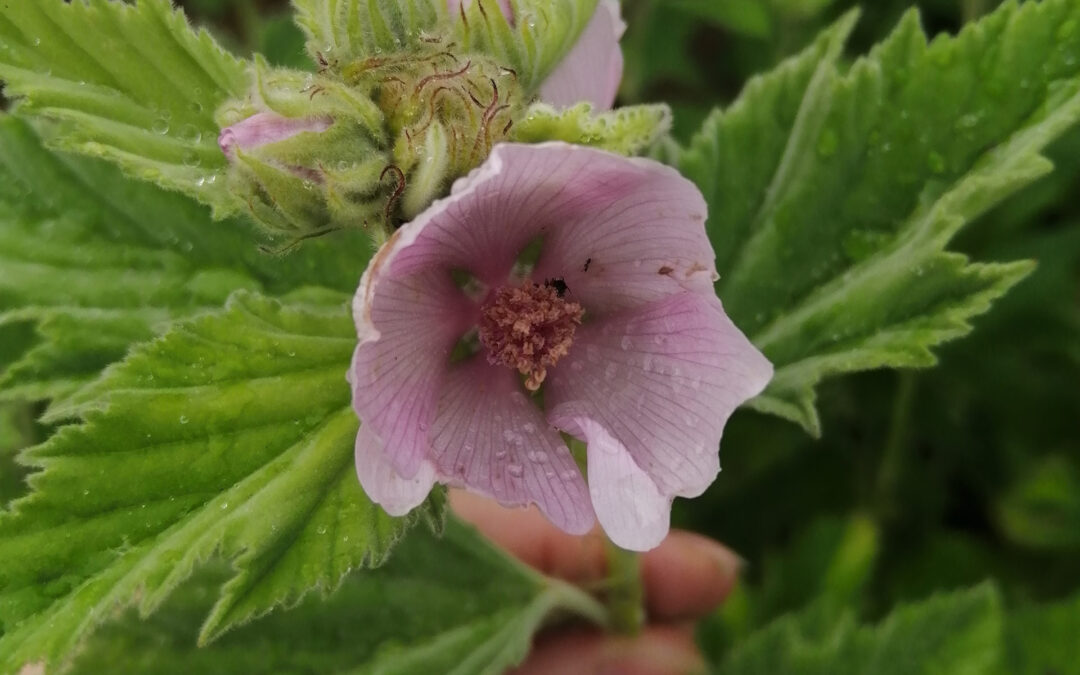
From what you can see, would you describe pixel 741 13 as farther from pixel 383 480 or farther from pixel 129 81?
pixel 383 480

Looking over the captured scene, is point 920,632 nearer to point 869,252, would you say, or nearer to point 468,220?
point 869,252

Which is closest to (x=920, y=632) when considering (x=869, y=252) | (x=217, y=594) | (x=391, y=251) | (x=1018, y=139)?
(x=869, y=252)

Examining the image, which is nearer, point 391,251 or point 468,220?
point 391,251

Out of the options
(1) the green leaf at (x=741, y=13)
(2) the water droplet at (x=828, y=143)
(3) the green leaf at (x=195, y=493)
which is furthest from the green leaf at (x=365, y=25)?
(1) the green leaf at (x=741, y=13)

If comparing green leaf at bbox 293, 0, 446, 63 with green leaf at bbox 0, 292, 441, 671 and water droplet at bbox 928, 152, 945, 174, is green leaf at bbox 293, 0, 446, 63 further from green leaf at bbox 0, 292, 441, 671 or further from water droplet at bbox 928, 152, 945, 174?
water droplet at bbox 928, 152, 945, 174

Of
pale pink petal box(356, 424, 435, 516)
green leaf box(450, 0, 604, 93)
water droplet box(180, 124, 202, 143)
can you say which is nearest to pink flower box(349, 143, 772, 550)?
pale pink petal box(356, 424, 435, 516)

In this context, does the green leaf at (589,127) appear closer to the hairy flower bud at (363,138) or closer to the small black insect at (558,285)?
the hairy flower bud at (363,138)
